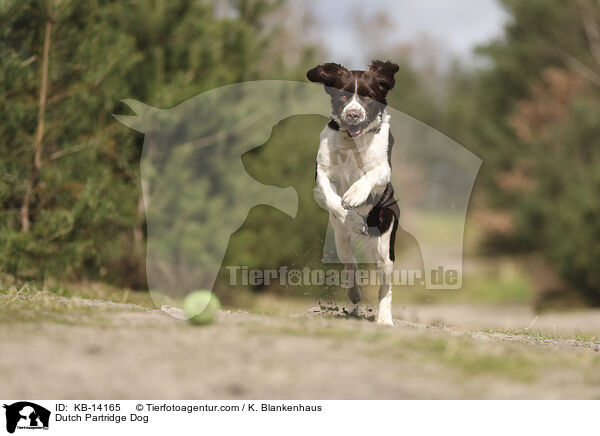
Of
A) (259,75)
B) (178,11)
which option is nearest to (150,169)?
(178,11)

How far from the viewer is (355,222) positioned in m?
5.83

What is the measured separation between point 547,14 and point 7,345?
28917mm

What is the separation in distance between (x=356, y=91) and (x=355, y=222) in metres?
1.22

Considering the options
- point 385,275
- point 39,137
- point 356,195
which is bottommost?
point 385,275

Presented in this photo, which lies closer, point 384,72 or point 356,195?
point 356,195

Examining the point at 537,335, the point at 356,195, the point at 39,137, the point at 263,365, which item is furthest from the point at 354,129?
the point at 39,137

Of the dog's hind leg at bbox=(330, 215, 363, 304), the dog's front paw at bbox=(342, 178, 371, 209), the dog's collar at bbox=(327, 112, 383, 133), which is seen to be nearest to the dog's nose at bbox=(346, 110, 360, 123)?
the dog's collar at bbox=(327, 112, 383, 133)

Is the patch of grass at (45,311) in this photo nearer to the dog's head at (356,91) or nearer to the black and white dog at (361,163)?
the black and white dog at (361,163)

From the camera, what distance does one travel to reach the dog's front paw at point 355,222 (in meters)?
5.75

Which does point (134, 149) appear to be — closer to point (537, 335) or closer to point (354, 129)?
point (354, 129)

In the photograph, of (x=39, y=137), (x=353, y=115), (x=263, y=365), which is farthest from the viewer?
(x=39, y=137)
